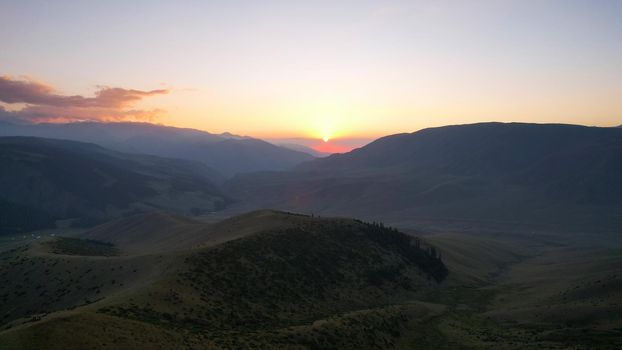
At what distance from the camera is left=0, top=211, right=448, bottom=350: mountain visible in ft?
118

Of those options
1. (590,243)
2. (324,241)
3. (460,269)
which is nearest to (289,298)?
(324,241)

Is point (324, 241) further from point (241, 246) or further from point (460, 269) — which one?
point (460, 269)

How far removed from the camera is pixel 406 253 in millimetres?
88875

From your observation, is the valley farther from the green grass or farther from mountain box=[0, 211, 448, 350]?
the green grass

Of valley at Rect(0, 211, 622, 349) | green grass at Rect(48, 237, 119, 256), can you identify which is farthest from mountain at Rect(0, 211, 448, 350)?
green grass at Rect(48, 237, 119, 256)

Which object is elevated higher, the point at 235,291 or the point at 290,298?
the point at 235,291

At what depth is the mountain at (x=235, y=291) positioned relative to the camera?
35906 mm

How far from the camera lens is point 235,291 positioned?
53188 millimetres

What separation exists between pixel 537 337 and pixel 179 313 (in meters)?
37.3

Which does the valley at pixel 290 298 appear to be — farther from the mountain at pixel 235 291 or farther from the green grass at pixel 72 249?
the green grass at pixel 72 249

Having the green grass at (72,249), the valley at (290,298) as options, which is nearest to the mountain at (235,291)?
the valley at (290,298)

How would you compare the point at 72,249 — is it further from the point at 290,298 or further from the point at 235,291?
the point at 290,298

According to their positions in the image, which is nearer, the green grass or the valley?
the valley

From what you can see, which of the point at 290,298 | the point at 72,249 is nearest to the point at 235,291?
the point at 290,298
